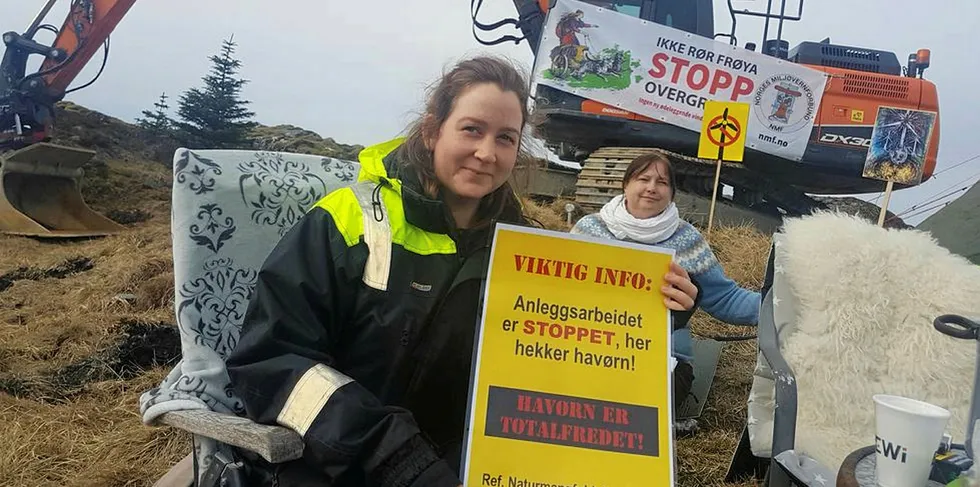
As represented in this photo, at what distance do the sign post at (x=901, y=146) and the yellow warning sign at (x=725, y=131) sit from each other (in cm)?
163

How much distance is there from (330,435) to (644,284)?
0.76 meters

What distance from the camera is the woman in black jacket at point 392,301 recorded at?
49.2 inches

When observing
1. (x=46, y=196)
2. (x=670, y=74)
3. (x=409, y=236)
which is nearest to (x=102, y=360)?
(x=409, y=236)

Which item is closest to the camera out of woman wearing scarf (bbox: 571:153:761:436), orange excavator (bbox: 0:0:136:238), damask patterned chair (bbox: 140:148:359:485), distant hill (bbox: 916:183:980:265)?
damask patterned chair (bbox: 140:148:359:485)

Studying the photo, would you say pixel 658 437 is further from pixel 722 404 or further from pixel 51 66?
pixel 51 66

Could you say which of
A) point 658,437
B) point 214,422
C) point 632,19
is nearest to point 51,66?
point 632,19

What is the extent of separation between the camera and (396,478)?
122cm

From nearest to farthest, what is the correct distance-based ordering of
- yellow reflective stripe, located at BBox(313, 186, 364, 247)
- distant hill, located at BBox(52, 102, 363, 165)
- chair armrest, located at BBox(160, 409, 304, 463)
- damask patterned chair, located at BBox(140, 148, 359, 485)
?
chair armrest, located at BBox(160, 409, 304, 463) → yellow reflective stripe, located at BBox(313, 186, 364, 247) → damask patterned chair, located at BBox(140, 148, 359, 485) → distant hill, located at BBox(52, 102, 363, 165)

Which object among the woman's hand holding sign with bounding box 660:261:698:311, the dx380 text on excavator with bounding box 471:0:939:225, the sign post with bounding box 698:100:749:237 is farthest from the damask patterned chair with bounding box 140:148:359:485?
the dx380 text on excavator with bounding box 471:0:939:225

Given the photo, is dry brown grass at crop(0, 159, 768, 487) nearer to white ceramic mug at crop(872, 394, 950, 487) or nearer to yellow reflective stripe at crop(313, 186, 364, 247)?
yellow reflective stripe at crop(313, 186, 364, 247)

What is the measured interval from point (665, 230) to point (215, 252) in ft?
6.47

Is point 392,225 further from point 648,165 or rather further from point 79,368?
point 79,368

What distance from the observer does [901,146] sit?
346cm

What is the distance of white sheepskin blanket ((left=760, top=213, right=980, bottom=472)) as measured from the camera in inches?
68.1
